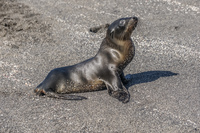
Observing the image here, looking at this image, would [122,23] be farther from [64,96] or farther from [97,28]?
[97,28]

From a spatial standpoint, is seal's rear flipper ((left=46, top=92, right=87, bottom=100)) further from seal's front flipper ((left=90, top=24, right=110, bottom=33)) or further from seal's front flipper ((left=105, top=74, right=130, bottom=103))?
seal's front flipper ((left=90, top=24, right=110, bottom=33))

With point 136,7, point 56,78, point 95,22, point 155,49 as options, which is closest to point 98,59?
point 56,78

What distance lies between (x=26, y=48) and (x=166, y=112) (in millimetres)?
3849

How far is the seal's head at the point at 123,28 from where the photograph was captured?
5270 mm

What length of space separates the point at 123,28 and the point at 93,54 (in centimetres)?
192

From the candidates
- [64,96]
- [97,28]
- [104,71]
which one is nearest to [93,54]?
[97,28]

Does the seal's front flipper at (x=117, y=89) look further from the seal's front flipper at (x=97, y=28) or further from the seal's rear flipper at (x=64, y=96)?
the seal's front flipper at (x=97, y=28)

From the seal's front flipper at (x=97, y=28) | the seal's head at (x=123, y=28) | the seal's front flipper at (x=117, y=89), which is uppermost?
the seal's head at (x=123, y=28)

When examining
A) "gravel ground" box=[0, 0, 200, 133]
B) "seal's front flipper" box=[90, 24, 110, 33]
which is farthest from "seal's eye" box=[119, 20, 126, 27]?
"seal's front flipper" box=[90, 24, 110, 33]

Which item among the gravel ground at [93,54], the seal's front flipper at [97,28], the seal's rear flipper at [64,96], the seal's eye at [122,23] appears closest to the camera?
the gravel ground at [93,54]

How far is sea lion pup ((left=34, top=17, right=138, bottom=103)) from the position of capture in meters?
5.30

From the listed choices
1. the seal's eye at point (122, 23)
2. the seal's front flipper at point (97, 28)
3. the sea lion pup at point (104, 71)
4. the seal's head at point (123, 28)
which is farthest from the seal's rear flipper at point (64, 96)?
the seal's front flipper at point (97, 28)

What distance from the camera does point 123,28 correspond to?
530 cm

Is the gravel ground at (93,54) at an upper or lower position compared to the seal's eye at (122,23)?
lower
